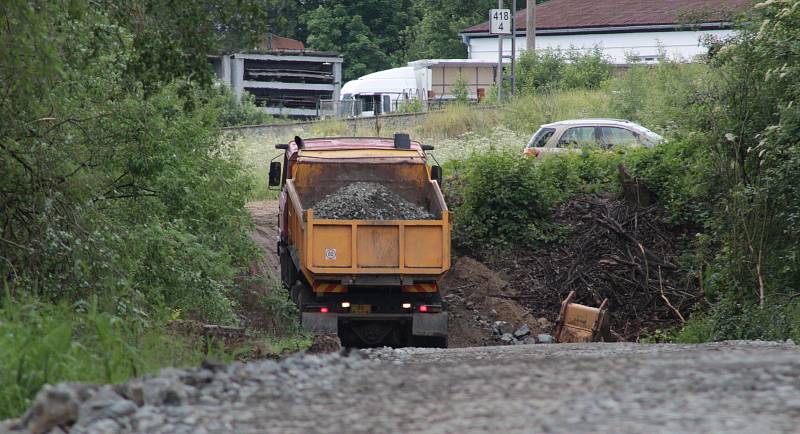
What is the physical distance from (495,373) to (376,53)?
230 ft

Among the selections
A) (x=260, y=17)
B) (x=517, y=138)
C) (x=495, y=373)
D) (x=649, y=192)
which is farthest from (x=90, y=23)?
(x=517, y=138)

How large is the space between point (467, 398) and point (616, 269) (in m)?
15.3

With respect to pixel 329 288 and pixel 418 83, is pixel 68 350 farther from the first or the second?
pixel 418 83

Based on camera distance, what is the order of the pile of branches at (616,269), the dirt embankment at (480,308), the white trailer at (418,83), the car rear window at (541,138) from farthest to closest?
the white trailer at (418,83), the car rear window at (541,138), the pile of branches at (616,269), the dirt embankment at (480,308)

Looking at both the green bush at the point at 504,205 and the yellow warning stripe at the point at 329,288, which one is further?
the green bush at the point at 504,205

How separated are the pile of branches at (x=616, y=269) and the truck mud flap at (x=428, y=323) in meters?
4.34

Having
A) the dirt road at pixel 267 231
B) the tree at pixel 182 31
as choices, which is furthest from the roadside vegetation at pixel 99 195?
the dirt road at pixel 267 231

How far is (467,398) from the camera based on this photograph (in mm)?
7859

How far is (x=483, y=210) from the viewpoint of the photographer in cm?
2419

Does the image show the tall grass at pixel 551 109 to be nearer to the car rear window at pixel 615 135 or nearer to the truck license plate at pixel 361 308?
the car rear window at pixel 615 135

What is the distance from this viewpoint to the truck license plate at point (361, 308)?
17781 millimetres

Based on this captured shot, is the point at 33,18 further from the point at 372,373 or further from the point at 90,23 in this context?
the point at 372,373

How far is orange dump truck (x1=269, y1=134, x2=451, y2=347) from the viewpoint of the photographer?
17.1 metres

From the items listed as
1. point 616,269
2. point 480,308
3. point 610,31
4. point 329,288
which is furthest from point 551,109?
point 329,288
